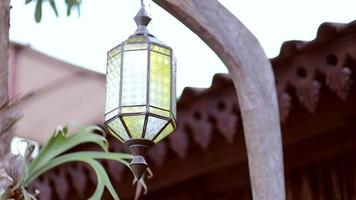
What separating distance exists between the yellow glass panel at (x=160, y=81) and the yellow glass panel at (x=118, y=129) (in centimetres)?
16

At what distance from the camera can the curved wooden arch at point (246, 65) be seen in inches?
109

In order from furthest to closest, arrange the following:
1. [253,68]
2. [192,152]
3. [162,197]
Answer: [162,197] → [192,152] → [253,68]

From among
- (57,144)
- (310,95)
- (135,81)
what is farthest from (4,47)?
(310,95)

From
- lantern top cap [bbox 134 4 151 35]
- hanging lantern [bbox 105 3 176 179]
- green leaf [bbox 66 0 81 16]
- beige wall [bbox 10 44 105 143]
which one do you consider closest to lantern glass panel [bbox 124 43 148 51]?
hanging lantern [bbox 105 3 176 179]

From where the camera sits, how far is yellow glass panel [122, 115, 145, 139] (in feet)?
9.37

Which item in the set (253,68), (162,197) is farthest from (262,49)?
(162,197)

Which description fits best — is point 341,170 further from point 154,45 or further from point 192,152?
point 154,45

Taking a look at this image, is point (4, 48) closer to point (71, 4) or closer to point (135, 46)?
point (135, 46)

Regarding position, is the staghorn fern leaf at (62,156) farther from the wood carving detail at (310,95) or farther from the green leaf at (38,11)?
the wood carving detail at (310,95)

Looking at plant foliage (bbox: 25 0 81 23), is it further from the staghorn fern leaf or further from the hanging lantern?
the hanging lantern

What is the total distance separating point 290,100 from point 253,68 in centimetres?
76

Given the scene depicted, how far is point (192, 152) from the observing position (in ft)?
14.0

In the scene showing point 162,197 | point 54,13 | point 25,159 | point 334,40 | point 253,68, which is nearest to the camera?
point 253,68

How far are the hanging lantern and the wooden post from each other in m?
0.48
